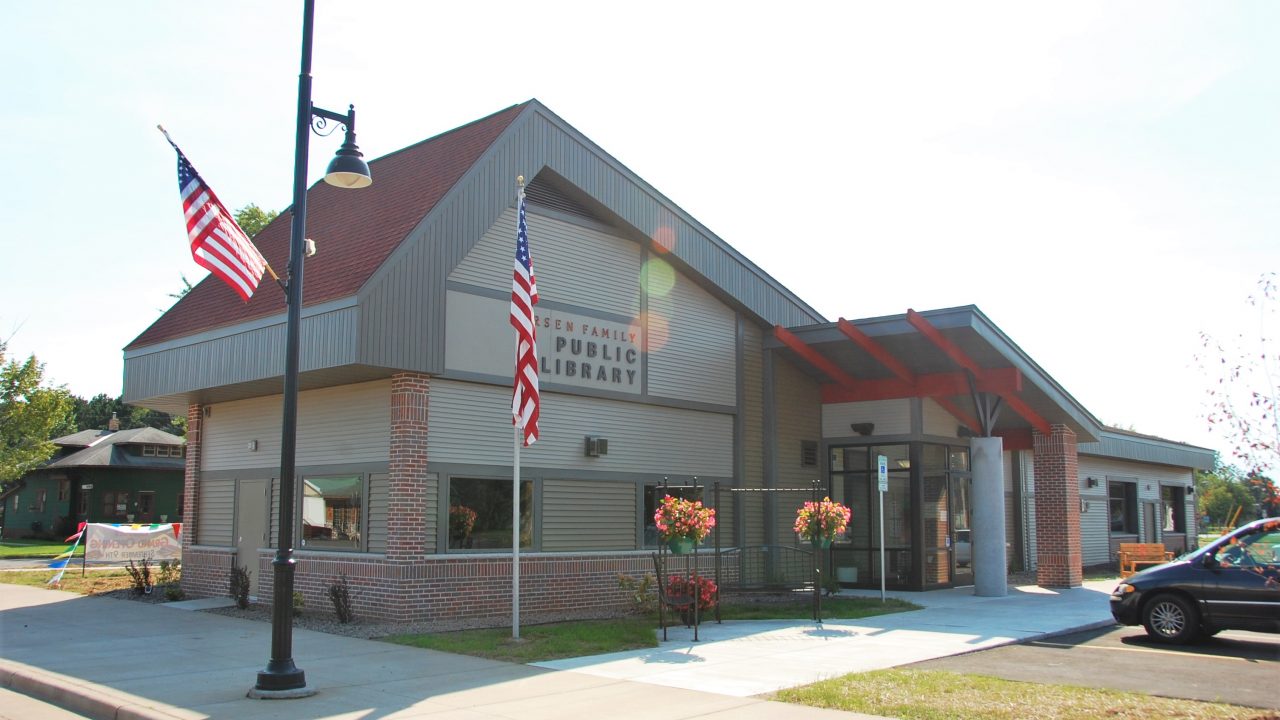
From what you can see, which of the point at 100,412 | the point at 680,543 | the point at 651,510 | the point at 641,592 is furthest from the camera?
the point at 100,412

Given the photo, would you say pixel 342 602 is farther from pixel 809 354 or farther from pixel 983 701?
pixel 809 354

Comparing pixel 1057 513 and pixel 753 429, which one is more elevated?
pixel 753 429

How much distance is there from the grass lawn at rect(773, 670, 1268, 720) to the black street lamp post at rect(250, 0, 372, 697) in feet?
15.4

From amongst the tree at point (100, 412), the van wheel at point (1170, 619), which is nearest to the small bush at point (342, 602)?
the van wheel at point (1170, 619)

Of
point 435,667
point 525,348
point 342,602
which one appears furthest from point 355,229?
point 435,667

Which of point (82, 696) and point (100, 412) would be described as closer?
point (82, 696)

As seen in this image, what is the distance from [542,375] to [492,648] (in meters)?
5.64

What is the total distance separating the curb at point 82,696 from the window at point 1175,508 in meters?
33.7

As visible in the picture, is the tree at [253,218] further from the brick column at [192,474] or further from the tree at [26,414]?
the brick column at [192,474]

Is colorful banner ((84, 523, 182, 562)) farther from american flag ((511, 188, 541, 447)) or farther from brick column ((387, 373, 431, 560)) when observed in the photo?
american flag ((511, 188, 541, 447))

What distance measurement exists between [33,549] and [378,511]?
2948 centimetres

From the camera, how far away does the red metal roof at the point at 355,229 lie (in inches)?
622

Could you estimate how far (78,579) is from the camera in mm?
23344

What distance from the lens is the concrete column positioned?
20.0 metres
